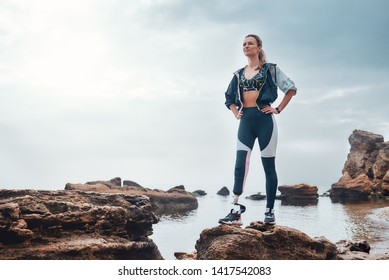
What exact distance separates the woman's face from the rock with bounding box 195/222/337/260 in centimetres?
301

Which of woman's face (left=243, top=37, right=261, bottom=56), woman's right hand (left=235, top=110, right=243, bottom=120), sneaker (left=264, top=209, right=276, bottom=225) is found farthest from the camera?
sneaker (left=264, top=209, right=276, bottom=225)

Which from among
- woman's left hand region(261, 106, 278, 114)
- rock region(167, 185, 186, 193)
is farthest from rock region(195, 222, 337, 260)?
rock region(167, 185, 186, 193)

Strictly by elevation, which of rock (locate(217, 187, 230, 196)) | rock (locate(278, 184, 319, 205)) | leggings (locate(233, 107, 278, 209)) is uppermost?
leggings (locate(233, 107, 278, 209))

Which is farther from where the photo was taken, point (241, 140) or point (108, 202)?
point (108, 202)

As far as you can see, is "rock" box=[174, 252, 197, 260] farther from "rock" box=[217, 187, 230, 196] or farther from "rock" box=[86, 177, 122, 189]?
"rock" box=[217, 187, 230, 196]

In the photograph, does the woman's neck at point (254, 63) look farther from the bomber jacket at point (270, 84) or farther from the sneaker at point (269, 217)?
the sneaker at point (269, 217)

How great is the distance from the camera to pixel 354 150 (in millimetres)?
58000

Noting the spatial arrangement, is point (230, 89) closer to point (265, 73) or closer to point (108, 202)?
point (265, 73)

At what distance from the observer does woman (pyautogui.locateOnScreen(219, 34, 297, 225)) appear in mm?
6680

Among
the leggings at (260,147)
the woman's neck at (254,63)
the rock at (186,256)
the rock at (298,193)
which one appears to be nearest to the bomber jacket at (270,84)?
the woman's neck at (254,63)

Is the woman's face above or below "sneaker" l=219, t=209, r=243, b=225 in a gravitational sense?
above
